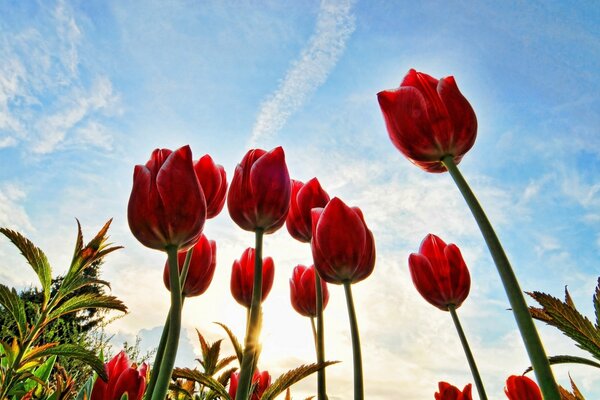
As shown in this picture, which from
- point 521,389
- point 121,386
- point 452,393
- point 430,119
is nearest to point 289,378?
point 121,386

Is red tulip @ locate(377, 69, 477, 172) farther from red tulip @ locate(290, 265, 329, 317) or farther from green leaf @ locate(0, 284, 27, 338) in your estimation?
green leaf @ locate(0, 284, 27, 338)

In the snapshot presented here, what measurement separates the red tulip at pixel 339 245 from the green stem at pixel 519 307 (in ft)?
1.58

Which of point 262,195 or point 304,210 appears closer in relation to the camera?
point 262,195

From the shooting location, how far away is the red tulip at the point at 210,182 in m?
1.41

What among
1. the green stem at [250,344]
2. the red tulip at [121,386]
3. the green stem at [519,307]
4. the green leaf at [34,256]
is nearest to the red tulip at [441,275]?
the green stem at [250,344]

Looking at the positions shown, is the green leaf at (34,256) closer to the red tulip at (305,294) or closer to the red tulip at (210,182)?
the red tulip at (210,182)

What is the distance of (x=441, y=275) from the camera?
1776 mm

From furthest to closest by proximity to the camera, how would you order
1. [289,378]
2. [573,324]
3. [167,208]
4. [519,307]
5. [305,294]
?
[305,294] → [289,378] → [167,208] → [573,324] → [519,307]

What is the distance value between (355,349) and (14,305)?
3.25 feet

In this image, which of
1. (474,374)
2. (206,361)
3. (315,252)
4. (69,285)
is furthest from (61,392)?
(474,374)

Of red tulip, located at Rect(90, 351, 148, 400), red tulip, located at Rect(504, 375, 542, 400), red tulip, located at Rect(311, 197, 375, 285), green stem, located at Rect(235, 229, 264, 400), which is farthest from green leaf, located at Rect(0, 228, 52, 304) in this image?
red tulip, located at Rect(504, 375, 542, 400)

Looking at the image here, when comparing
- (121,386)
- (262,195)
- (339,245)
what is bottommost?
(121,386)

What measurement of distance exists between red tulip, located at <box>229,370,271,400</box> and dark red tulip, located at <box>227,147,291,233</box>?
65 centimetres

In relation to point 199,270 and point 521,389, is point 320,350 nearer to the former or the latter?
point 199,270
